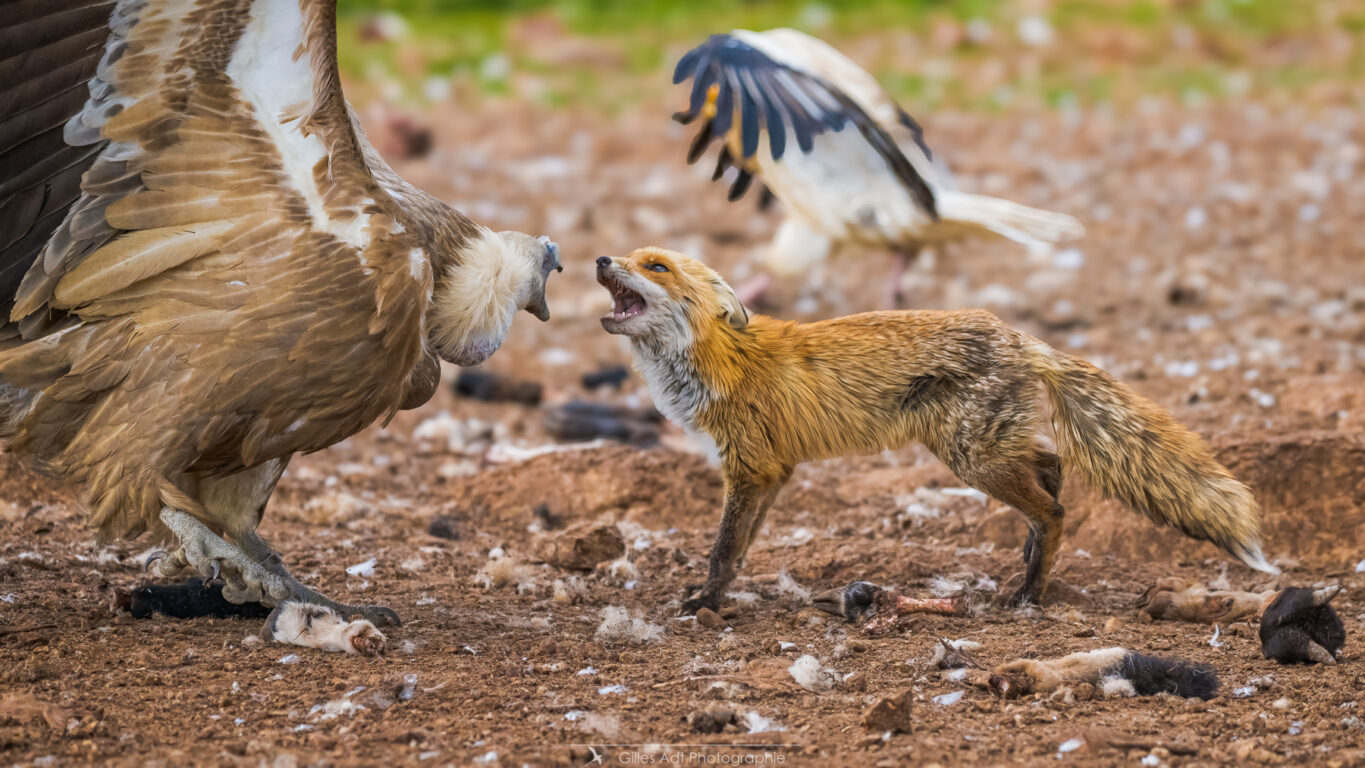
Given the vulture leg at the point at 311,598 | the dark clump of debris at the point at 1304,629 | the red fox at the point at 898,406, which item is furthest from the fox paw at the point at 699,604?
the dark clump of debris at the point at 1304,629

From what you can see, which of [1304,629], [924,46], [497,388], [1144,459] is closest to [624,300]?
[1144,459]

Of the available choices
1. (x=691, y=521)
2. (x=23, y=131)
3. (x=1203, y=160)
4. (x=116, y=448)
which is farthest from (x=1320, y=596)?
(x=1203, y=160)

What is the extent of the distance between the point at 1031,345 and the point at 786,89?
4.65 ft

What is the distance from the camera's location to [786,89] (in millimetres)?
5059

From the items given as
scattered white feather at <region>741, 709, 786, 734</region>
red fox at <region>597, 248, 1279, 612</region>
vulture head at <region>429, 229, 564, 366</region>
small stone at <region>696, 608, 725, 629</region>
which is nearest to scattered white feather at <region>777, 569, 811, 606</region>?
red fox at <region>597, 248, 1279, 612</region>

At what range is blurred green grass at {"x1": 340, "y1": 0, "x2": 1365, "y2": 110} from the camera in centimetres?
1304

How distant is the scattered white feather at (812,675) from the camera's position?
3.47 m

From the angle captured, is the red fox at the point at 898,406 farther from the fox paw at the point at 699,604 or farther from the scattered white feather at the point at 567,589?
the scattered white feather at the point at 567,589

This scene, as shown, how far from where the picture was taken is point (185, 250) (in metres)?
3.68

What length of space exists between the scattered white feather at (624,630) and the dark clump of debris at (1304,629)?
5.26ft

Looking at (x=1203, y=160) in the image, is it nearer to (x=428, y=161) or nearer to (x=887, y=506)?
(x=428, y=161)

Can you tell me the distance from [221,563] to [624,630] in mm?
1107

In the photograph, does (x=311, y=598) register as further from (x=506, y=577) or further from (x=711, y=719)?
(x=711, y=719)

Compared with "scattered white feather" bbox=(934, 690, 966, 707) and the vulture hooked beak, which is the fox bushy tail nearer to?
"scattered white feather" bbox=(934, 690, 966, 707)
